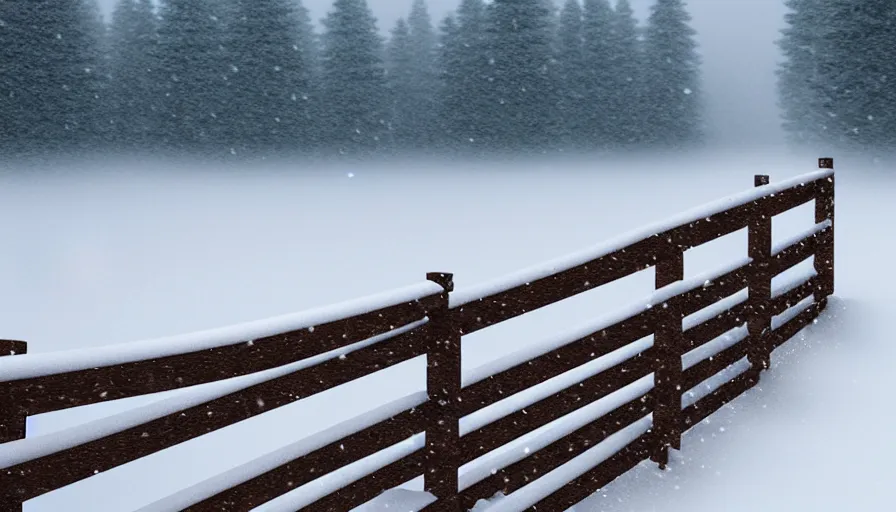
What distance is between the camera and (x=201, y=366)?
2855 millimetres

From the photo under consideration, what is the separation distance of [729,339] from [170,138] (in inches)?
1909

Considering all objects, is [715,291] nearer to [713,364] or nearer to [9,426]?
[713,364]

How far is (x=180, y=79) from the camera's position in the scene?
5128 centimetres

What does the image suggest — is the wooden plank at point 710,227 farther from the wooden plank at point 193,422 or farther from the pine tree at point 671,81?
the pine tree at point 671,81

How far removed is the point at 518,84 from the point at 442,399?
4633 centimetres

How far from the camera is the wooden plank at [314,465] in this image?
309 centimetres

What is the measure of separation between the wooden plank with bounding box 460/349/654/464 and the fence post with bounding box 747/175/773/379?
5.40 feet

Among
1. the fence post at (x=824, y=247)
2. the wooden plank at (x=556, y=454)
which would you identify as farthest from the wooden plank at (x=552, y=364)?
the fence post at (x=824, y=247)

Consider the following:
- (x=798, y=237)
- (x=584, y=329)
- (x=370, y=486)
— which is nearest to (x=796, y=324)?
(x=798, y=237)

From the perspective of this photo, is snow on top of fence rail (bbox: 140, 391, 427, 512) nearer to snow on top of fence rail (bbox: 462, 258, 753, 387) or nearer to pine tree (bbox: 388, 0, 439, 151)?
snow on top of fence rail (bbox: 462, 258, 753, 387)

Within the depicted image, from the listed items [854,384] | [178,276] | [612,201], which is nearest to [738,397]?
[854,384]

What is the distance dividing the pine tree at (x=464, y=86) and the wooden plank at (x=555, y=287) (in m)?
44.4

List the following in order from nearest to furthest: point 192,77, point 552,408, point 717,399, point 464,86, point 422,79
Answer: point 552,408
point 717,399
point 464,86
point 192,77
point 422,79

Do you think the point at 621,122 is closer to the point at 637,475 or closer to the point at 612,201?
the point at 612,201
